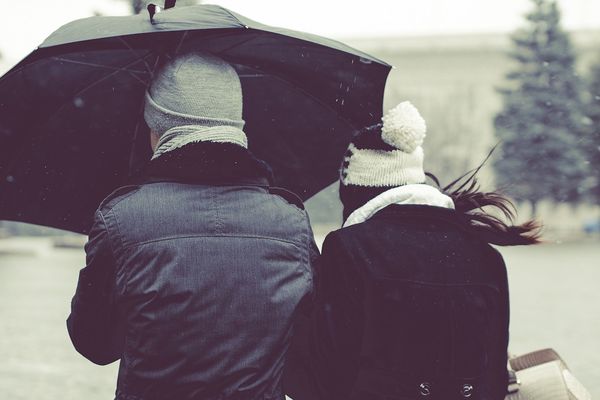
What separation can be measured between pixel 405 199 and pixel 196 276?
0.67 meters

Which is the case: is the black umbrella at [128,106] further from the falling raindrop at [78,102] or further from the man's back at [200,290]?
the man's back at [200,290]

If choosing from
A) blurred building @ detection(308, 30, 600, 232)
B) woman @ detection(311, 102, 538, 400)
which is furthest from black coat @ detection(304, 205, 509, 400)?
blurred building @ detection(308, 30, 600, 232)

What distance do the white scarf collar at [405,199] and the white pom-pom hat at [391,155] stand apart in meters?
0.06

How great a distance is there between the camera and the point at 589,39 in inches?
1945

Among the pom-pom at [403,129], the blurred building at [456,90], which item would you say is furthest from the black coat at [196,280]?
the blurred building at [456,90]

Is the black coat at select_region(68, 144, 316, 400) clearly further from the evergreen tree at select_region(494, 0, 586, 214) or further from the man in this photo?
the evergreen tree at select_region(494, 0, 586, 214)

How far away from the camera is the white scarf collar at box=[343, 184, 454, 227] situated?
7.72ft

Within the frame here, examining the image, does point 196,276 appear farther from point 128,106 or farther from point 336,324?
point 128,106

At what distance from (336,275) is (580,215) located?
4073 cm

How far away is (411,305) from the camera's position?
2225 mm

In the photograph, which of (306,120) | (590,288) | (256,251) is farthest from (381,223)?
(590,288)

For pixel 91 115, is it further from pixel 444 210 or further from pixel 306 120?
pixel 444 210

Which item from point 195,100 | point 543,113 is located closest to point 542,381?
point 195,100

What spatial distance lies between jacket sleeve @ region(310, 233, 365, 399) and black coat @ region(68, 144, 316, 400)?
0.43 feet
